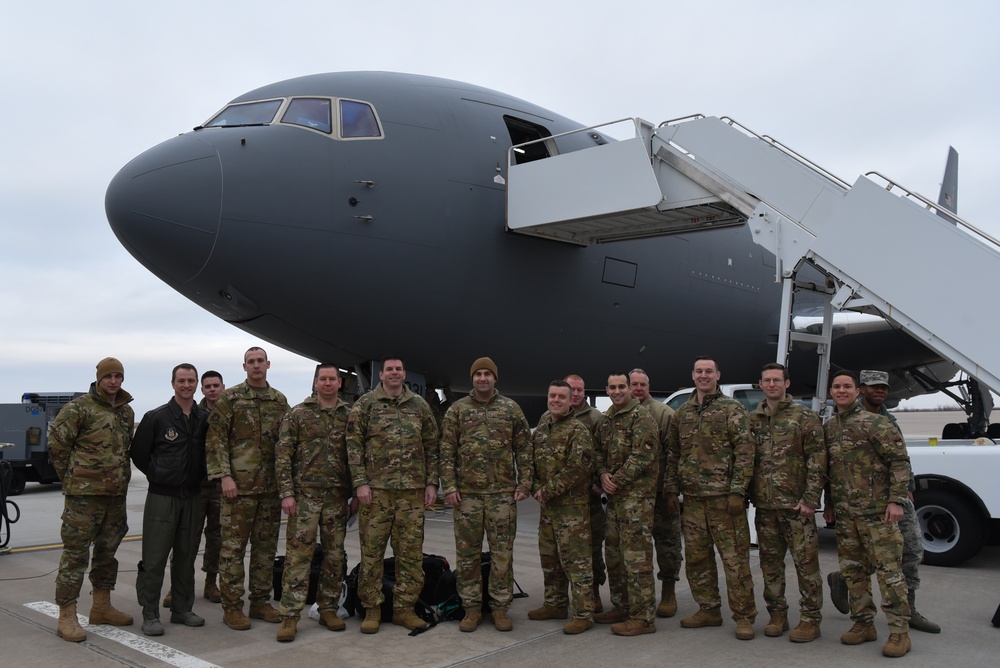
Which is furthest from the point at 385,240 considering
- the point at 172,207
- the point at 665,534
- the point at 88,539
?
the point at 665,534

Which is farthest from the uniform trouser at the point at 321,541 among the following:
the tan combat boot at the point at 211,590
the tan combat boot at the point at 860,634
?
the tan combat boot at the point at 860,634

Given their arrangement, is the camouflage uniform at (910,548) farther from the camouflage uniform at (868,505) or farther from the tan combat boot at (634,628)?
the tan combat boot at (634,628)

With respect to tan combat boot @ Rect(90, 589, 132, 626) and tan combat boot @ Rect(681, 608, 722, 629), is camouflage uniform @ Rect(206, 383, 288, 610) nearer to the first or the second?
tan combat boot @ Rect(90, 589, 132, 626)

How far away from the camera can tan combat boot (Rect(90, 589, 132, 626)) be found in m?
5.74

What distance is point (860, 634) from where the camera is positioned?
510 centimetres

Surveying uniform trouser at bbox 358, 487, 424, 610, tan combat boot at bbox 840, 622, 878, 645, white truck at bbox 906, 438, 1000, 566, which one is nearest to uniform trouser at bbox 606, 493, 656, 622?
tan combat boot at bbox 840, 622, 878, 645

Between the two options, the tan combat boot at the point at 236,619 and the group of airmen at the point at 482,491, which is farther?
the tan combat boot at the point at 236,619

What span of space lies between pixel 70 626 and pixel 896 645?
5.45 m

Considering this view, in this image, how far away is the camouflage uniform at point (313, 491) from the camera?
5586mm

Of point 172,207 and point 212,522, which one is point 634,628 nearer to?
point 212,522

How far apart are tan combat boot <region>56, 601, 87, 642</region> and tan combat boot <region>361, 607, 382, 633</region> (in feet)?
6.22

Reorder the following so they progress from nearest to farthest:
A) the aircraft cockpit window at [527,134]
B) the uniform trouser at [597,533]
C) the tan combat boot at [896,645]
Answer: the tan combat boot at [896,645] → the uniform trouser at [597,533] → the aircraft cockpit window at [527,134]

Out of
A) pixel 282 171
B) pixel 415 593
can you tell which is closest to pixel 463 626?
pixel 415 593

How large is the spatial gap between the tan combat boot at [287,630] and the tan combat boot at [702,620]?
2.72 m
